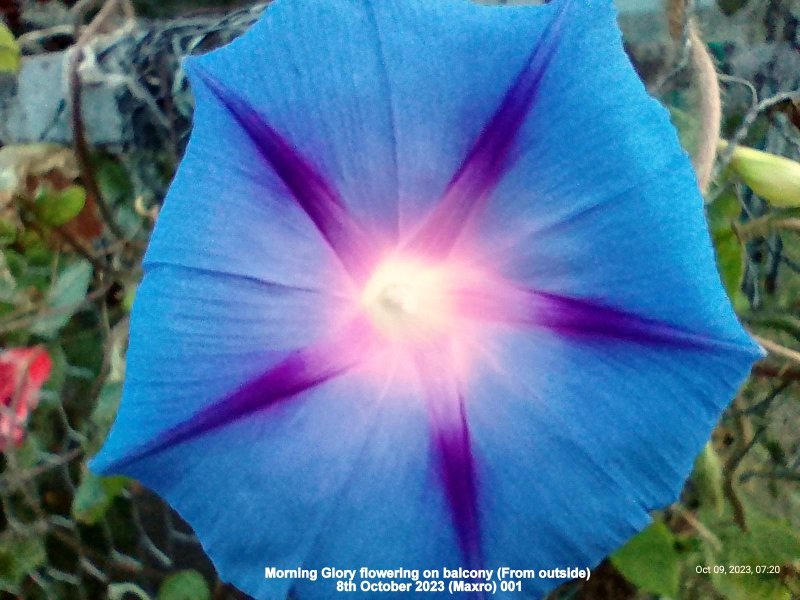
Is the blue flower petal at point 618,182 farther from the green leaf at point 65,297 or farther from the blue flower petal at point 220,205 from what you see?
the green leaf at point 65,297

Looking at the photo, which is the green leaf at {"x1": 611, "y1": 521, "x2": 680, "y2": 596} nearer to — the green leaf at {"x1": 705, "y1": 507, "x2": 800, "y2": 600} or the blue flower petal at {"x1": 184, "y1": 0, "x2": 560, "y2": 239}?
the green leaf at {"x1": 705, "y1": 507, "x2": 800, "y2": 600}

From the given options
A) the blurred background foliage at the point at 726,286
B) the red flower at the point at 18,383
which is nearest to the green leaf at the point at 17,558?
the blurred background foliage at the point at 726,286

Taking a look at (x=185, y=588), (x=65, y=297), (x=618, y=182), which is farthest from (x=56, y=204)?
(x=618, y=182)

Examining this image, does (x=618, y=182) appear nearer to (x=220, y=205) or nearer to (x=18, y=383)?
(x=220, y=205)

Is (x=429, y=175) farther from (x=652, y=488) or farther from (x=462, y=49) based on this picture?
(x=652, y=488)

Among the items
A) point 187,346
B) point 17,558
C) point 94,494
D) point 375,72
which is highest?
point 375,72

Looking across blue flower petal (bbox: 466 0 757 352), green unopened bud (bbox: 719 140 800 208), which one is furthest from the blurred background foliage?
blue flower petal (bbox: 466 0 757 352)

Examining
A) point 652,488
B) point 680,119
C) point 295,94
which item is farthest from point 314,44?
point 680,119
